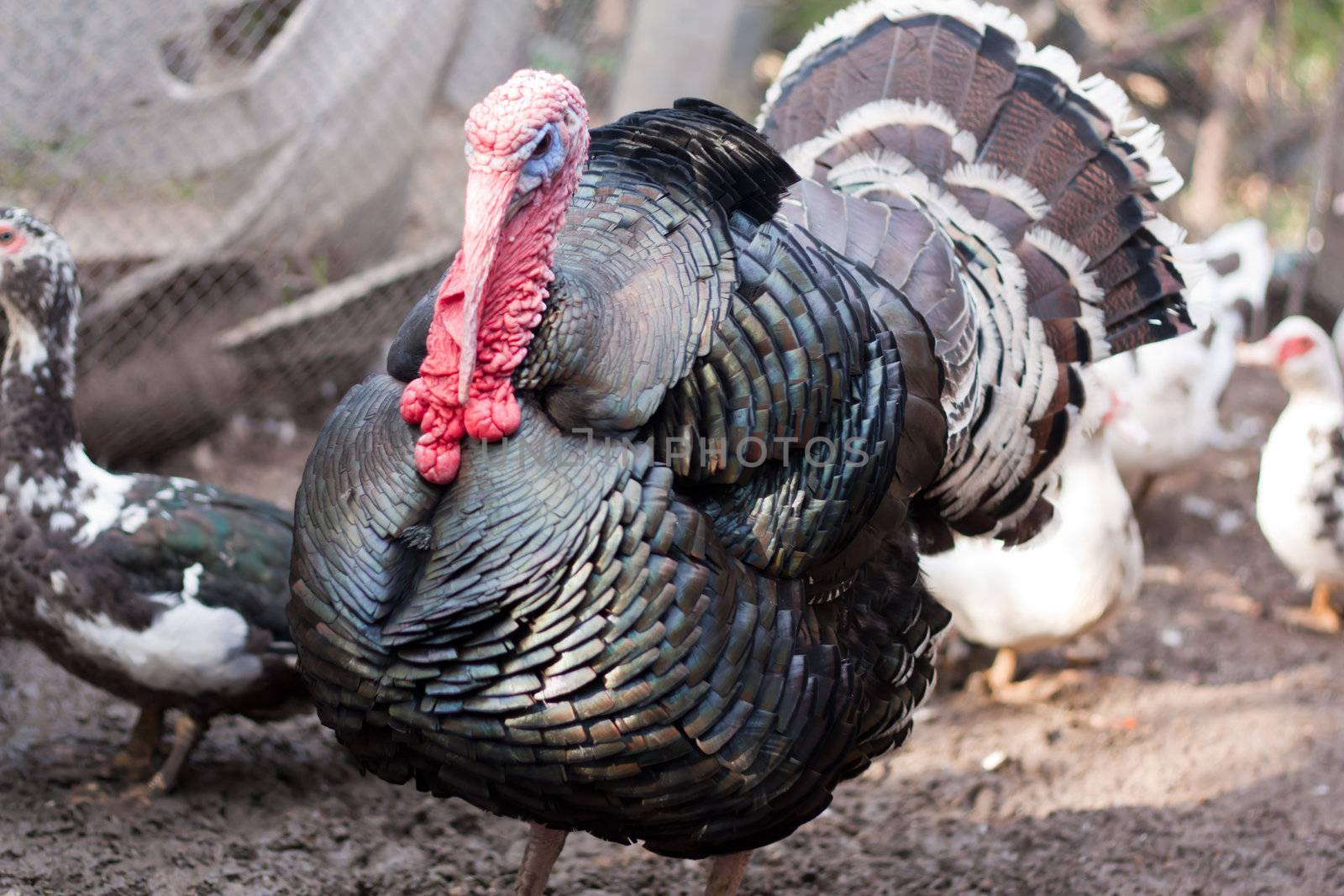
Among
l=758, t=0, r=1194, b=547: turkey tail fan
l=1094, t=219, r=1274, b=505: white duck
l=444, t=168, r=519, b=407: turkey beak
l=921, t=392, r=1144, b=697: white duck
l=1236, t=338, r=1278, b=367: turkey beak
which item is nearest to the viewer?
l=444, t=168, r=519, b=407: turkey beak

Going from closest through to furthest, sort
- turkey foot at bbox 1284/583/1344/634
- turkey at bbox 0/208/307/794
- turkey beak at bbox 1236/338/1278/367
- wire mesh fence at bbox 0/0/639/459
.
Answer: turkey at bbox 0/208/307/794
wire mesh fence at bbox 0/0/639/459
turkey foot at bbox 1284/583/1344/634
turkey beak at bbox 1236/338/1278/367

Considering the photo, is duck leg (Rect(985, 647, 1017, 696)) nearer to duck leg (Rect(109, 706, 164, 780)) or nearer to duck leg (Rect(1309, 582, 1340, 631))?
duck leg (Rect(1309, 582, 1340, 631))

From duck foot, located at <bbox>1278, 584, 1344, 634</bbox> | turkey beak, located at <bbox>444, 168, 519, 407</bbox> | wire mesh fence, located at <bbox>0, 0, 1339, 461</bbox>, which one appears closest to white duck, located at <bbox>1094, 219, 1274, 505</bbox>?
duck foot, located at <bbox>1278, 584, 1344, 634</bbox>

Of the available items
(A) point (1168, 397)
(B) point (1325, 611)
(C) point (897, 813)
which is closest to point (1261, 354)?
(A) point (1168, 397)

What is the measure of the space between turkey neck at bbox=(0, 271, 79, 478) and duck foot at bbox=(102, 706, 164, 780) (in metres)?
0.71

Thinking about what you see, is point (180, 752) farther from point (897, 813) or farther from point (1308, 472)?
point (1308, 472)

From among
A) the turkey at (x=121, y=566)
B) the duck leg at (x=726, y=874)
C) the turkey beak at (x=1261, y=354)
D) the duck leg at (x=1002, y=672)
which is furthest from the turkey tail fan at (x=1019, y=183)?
the turkey beak at (x=1261, y=354)

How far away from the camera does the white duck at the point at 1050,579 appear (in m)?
4.32

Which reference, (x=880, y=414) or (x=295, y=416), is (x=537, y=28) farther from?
(x=880, y=414)

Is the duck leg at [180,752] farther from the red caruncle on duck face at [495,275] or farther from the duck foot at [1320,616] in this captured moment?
Answer: the duck foot at [1320,616]

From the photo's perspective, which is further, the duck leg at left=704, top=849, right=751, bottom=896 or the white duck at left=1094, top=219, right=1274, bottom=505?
the white duck at left=1094, top=219, right=1274, bottom=505

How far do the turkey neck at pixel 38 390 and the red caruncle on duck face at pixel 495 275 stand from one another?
171 cm

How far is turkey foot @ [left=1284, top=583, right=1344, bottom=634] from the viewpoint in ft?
17.5

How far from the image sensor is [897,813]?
392 cm
